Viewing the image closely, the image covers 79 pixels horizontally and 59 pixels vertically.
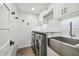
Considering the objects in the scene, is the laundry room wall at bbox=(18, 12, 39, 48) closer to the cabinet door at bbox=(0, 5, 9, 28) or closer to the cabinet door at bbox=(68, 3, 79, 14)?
the cabinet door at bbox=(68, 3, 79, 14)

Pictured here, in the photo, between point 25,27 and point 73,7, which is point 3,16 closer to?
point 73,7

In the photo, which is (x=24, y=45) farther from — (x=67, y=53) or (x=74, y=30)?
(x=67, y=53)

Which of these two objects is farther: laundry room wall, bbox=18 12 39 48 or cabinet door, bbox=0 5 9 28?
laundry room wall, bbox=18 12 39 48

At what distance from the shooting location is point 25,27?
171 inches

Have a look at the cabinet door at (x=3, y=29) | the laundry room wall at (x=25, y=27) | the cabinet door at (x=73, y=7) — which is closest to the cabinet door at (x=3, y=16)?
the cabinet door at (x=3, y=29)

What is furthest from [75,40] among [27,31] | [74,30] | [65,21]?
[27,31]

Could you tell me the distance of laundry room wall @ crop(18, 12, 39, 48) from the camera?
164 inches

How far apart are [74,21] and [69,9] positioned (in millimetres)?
316

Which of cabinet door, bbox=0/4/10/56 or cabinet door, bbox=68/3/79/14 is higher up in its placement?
cabinet door, bbox=68/3/79/14

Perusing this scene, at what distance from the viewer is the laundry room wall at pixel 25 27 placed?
4.16m

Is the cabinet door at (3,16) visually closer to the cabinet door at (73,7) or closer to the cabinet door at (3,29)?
the cabinet door at (3,29)

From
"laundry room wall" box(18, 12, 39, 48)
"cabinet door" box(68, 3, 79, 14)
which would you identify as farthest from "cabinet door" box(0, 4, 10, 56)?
"laundry room wall" box(18, 12, 39, 48)

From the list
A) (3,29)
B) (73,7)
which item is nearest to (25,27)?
(73,7)

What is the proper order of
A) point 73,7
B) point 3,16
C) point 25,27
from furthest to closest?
1. point 25,27
2. point 73,7
3. point 3,16
